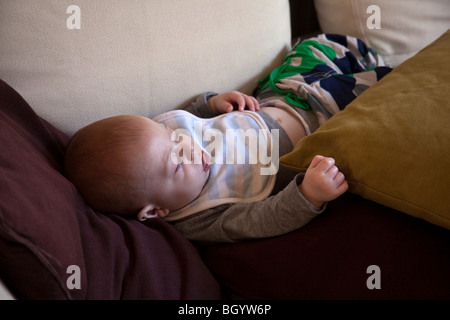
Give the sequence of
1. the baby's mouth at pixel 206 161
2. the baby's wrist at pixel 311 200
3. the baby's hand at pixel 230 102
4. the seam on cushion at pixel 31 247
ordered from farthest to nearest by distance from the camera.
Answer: the baby's hand at pixel 230 102 → the baby's mouth at pixel 206 161 → the baby's wrist at pixel 311 200 → the seam on cushion at pixel 31 247

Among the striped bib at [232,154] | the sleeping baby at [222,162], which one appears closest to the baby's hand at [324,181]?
the sleeping baby at [222,162]

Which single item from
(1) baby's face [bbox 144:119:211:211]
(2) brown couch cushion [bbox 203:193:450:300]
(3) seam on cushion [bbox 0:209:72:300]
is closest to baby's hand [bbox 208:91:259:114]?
(1) baby's face [bbox 144:119:211:211]

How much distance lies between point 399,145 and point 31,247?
58 centimetres

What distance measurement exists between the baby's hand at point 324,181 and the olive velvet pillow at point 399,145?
0.02 m

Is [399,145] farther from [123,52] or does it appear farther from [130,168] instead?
[123,52]

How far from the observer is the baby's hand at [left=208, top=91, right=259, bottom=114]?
1.03 meters

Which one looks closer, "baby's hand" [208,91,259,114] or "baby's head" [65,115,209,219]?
"baby's head" [65,115,209,219]

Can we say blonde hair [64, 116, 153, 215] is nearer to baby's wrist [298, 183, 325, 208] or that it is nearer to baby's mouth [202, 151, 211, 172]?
baby's mouth [202, 151, 211, 172]

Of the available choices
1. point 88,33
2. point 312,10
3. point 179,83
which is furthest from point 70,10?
point 312,10

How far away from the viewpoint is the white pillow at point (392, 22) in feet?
3.98

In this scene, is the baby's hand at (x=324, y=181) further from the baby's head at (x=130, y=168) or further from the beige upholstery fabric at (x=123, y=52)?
the beige upholstery fabric at (x=123, y=52)

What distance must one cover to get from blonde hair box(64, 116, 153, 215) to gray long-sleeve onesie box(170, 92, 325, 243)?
14 centimetres

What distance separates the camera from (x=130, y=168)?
783mm
